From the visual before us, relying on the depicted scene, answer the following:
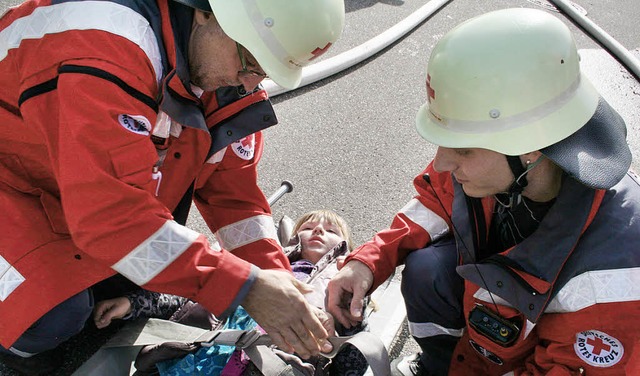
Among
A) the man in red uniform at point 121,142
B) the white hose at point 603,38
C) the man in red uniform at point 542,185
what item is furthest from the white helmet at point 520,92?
the white hose at point 603,38

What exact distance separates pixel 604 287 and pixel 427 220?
2.90ft

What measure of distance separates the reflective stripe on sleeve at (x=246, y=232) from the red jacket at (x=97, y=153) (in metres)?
0.42

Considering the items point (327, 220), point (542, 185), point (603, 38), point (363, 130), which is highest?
point (542, 185)

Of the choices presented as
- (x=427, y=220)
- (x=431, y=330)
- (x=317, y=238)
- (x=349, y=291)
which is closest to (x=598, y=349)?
(x=431, y=330)

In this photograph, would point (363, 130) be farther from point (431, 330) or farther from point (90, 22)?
point (90, 22)

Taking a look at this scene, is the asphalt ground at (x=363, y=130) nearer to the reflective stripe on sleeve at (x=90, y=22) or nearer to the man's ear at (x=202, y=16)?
the reflective stripe on sleeve at (x=90, y=22)

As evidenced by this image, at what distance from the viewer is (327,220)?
3908 mm

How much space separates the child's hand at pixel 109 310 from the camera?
9.45ft

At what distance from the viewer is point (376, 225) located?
4.20 meters

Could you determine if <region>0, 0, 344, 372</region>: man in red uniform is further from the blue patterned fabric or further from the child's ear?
the child's ear

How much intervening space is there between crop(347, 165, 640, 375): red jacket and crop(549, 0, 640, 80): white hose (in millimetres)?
4819

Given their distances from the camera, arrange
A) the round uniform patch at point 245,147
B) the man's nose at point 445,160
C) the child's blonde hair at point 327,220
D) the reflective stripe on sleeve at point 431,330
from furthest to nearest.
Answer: the child's blonde hair at point 327,220 < the round uniform patch at point 245,147 < the reflective stripe on sleeve at point 431,330 < the man's nose at point 445,160

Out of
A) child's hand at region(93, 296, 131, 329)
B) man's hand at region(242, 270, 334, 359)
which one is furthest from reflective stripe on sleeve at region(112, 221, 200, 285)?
child's hand at region(93, 296, 131, 329)

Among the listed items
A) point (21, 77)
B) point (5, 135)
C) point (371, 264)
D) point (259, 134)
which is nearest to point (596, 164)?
point (371, 264)
